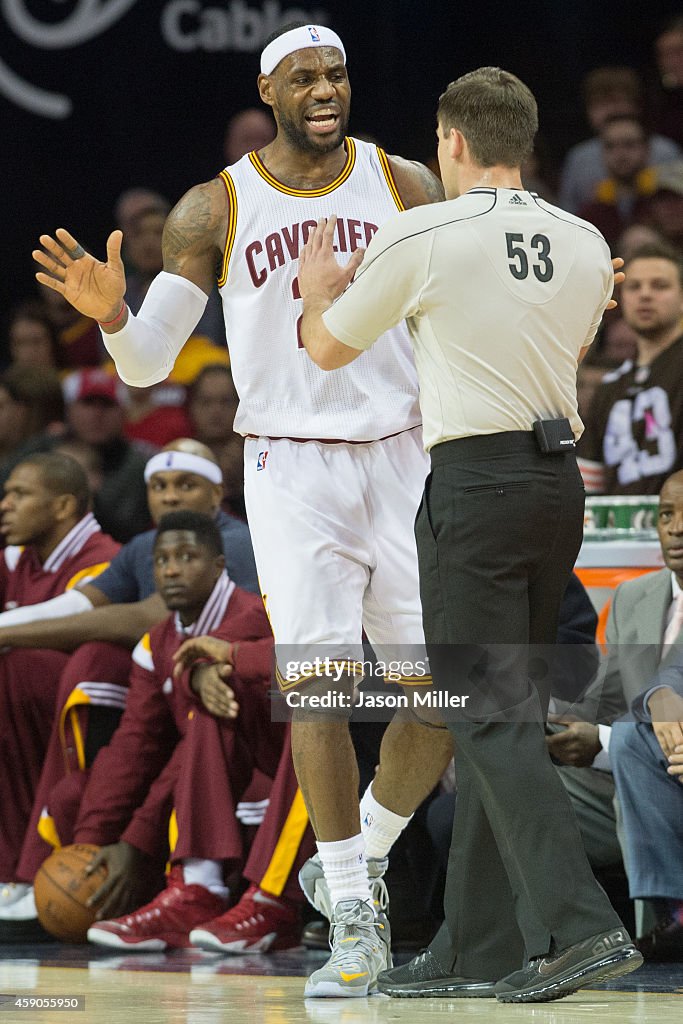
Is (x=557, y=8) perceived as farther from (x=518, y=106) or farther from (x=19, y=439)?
(x=518, y=106)

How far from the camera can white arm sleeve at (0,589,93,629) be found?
5680mm

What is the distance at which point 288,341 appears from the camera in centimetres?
405

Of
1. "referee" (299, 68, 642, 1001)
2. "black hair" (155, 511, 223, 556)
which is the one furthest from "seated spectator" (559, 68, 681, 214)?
"referee" (299, 68, 642, 1001)

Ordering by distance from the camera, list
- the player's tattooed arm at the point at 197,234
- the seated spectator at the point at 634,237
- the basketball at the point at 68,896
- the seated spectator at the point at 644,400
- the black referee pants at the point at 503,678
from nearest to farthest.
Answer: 1. the black referee pants at the point at 503,678
2. the player's tattooed arm at the point at 197,234
3. the basketball at the point at 68,896
4. the seated spectator at the point at 644,400
5. the seated spectator at the point at 634,237

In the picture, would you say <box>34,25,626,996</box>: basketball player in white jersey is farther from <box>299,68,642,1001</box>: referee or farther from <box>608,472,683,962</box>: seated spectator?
<box>608,472,683,962</box>: seated spectator

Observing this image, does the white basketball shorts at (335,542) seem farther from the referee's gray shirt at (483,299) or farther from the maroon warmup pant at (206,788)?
the maroon warmup pant at (206,788)

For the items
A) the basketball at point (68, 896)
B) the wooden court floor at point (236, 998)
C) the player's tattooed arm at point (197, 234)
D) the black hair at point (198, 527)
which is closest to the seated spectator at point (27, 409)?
the black hair at point (198, 527)

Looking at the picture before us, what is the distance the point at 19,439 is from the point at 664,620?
15.3ft

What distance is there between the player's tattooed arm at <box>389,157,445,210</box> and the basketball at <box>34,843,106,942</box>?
232cm

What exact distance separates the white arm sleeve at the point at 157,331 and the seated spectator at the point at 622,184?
5243 millimetres

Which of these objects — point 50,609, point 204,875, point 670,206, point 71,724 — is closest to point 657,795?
point 204,875

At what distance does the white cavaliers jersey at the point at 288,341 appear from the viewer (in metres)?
4.03

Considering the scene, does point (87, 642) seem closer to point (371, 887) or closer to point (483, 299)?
point (371, 887)

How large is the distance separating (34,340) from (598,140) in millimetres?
3449
